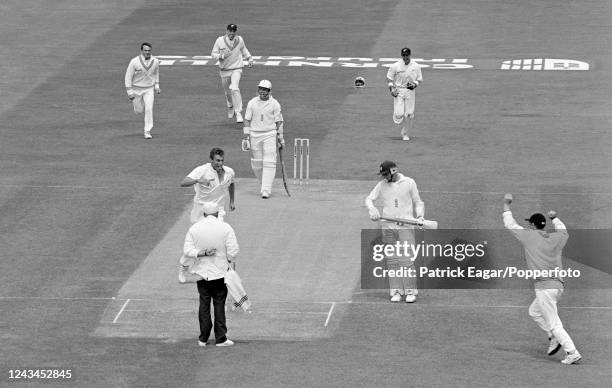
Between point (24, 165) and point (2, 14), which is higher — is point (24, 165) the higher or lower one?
the lower one

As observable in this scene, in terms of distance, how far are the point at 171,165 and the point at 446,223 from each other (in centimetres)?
735

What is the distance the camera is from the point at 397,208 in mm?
24766

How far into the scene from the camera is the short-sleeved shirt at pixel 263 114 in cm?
3061

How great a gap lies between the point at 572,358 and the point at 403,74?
49.2 ft

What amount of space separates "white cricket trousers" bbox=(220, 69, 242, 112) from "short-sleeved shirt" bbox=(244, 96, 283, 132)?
6.97m

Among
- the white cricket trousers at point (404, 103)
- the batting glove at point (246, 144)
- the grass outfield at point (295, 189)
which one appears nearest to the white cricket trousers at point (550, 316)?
the grass outfield at point (295, 189)

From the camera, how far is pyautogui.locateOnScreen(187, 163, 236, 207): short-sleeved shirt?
26.0 metres

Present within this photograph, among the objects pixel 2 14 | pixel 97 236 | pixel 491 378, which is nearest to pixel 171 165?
pixel 97 236

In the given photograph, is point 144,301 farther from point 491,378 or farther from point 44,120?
point 44,120

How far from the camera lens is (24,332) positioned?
23.6 meters

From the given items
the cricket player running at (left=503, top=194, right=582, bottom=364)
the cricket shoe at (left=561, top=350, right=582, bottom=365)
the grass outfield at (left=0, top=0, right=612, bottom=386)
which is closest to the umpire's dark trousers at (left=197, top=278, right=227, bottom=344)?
the grass outfield at (left=0, top=0, right=612, bottom=386)

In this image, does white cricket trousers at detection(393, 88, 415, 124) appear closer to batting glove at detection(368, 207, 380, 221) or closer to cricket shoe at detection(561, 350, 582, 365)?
batting glove at detection(368, 207, 380, 221)

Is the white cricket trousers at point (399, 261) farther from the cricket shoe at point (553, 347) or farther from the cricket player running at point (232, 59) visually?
the cricket player running at point (232, 59)

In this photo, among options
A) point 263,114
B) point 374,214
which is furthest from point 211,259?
point 263,114
